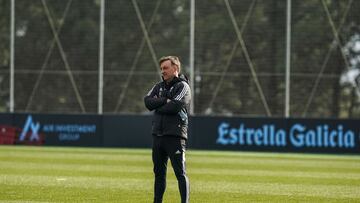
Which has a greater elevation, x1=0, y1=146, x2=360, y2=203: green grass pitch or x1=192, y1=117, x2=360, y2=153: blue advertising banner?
x1=192, y1=117, x2=360, y2=153: blue advertising banner

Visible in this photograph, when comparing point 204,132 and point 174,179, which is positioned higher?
point 204,132

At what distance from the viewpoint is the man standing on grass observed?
1123 centimetres

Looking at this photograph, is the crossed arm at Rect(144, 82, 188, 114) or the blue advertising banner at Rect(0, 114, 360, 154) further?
the blue advertising banner at Rect(0, 114, 360, 154)

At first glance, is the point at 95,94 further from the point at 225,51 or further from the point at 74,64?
the point at 225,51

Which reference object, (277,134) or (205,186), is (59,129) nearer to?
(277,134)

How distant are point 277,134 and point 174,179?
44.6ft

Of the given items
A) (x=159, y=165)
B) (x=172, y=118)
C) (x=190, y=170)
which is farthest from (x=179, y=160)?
(x=190, y=170)

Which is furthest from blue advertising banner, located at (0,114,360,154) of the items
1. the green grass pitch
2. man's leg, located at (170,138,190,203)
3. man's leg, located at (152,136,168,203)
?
man's leg, located at (170,138,190,203)

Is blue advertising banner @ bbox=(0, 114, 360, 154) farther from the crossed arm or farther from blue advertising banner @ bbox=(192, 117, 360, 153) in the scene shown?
the crossed arm

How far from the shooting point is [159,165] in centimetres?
1148

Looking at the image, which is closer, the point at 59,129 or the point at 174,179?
the point at 174,179

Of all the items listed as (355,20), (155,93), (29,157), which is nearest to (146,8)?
(355,20)

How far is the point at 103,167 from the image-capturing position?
1970 cm

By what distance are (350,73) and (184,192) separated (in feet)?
66.0
